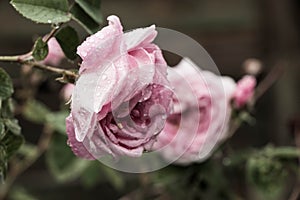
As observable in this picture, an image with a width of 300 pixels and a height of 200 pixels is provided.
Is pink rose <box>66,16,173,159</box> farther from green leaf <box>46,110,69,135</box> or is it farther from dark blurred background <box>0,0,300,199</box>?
dark blurred background <box>0,0,300,199</box>

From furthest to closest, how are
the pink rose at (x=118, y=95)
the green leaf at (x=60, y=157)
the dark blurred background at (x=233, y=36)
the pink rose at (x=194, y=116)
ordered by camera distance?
the dark blurred background at (x=233, y=36)
the green leaf at (x=60, y=157)
the pink rose at (x=194, y=116)
the pink rose at (x=118, y=95)

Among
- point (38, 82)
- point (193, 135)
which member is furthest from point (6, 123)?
point (38, 82)

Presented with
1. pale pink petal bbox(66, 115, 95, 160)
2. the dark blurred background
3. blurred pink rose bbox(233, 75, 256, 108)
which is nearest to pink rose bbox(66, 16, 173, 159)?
pale pink petal bbox(66, 115, 95, 160)

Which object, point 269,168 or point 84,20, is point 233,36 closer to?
point 269,168

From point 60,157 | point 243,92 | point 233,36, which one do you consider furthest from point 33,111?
point 233,36

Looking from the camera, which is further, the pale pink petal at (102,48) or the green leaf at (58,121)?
the green leaf at (58,121)

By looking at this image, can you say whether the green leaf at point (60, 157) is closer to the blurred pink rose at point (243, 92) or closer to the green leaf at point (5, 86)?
the blurred pink rose at point (243, 92)

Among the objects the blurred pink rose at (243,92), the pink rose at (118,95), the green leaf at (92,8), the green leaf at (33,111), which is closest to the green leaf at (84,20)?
the green leaf at (92,8)
